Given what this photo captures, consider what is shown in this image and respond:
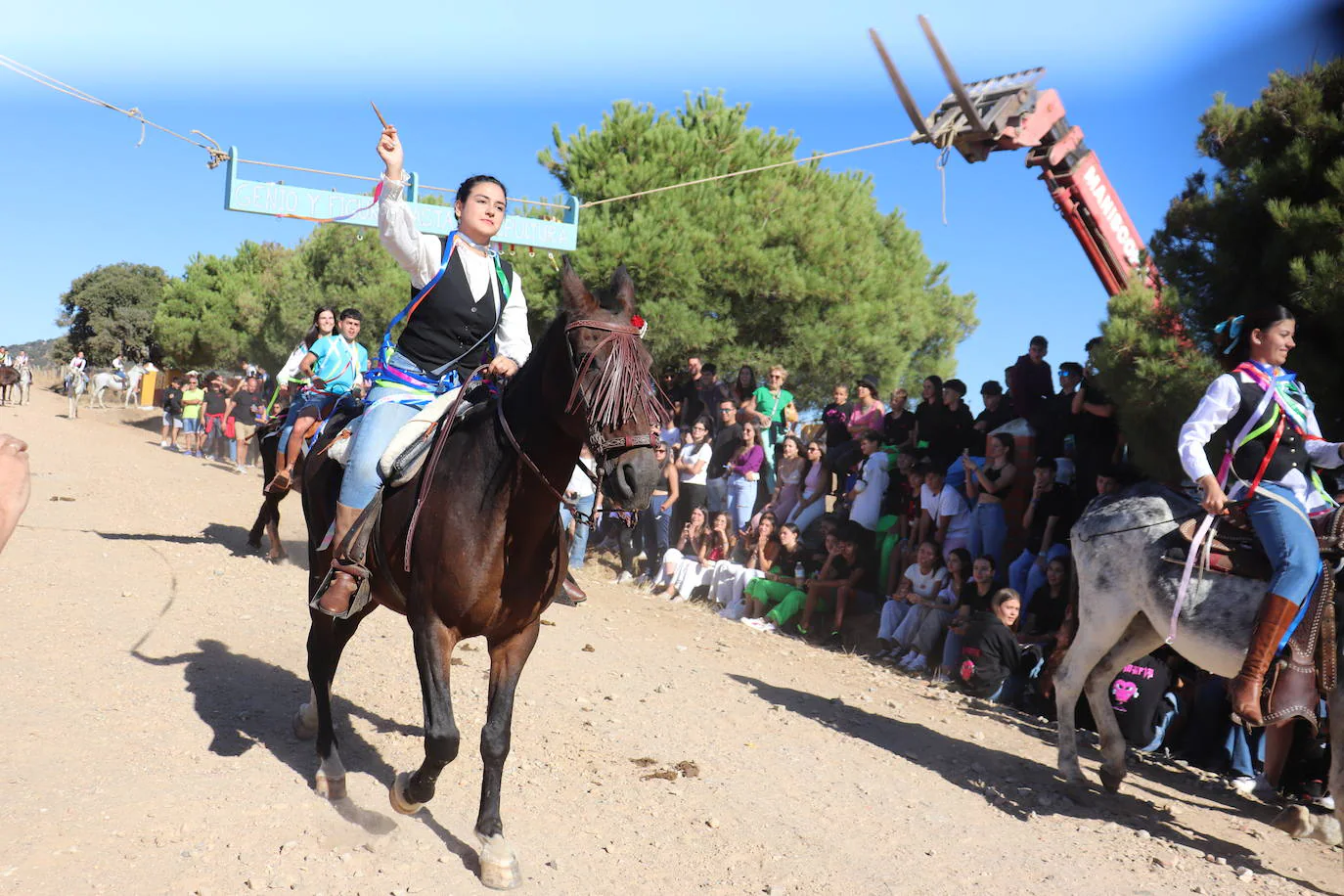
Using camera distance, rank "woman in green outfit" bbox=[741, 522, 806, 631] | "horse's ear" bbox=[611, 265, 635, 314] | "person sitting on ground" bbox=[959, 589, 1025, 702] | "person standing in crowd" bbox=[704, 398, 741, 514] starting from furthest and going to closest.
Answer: "person standing in crowd" bbox=[704, 398, 741, 514]
"woman in green outfit" bbox=[741, 522, 806, 631]
"person sitting on ground" bbox=[959, 589, 1025, 702]
"horse's ear" bbox=[611, 265, 635, 314]

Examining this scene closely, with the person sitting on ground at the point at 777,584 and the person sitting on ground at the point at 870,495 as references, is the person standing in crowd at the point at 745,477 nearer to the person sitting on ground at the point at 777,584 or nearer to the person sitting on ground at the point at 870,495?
the person sitting on ground at the point at 777,584

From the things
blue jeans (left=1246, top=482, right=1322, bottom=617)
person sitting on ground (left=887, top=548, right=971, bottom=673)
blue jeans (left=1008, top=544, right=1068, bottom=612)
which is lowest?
person sitting on ground (left=887, top=548, right=971, bottom=673)

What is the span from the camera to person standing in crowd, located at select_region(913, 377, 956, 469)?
11961mm

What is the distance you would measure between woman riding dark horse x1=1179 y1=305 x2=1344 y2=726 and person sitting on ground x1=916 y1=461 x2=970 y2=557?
14.5 ft

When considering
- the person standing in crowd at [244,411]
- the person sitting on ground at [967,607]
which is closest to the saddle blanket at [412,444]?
the person sitting on ground at [967,607]

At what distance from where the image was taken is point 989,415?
465 inches

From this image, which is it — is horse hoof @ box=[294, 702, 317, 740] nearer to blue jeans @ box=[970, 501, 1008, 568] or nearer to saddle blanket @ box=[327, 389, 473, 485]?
saddle blanket @ box=[327, 389, 473, 485]

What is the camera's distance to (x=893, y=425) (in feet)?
42.4

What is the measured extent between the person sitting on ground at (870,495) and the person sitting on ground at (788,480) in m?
1.01

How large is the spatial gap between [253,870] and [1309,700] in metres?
5.53

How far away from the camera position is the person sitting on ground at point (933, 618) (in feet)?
32.8

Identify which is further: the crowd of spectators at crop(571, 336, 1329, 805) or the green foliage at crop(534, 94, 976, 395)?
the green foliage at crop(534, 94, 976, 395)

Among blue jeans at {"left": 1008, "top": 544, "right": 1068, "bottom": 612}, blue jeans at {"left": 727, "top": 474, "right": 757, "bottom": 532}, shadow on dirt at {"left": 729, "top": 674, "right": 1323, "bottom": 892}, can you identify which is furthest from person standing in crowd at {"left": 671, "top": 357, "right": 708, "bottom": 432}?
shadow on dirt at {"left": 729, "top": 674, "right": 1323, "bottom": 892}

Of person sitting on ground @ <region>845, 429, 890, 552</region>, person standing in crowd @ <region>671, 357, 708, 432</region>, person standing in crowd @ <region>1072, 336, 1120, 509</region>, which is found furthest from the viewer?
person standing in crowd @ <region>671, 357, 708, 432</region>
